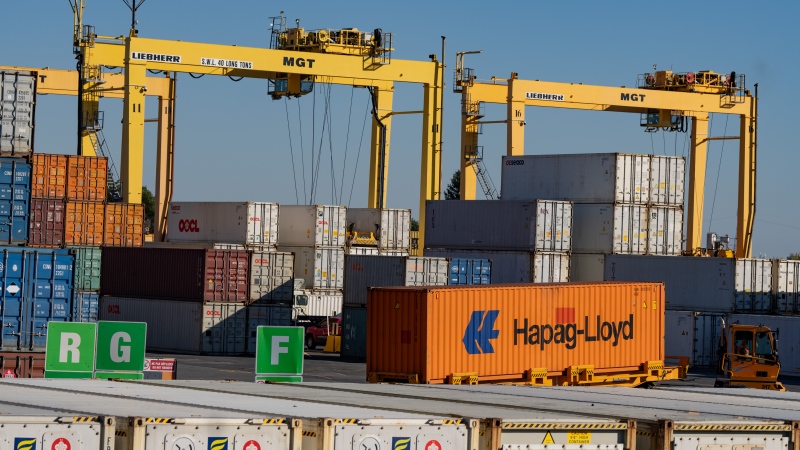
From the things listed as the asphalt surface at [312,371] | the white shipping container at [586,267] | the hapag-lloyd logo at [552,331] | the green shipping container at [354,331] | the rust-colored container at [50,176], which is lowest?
the asphalt surface at [312,371]

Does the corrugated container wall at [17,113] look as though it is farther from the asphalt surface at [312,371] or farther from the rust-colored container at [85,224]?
the rust-colored container at [85,224]

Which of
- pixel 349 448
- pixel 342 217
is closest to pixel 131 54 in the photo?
pixel 342 217

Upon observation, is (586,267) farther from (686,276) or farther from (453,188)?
(453,188)

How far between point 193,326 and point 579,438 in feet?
125

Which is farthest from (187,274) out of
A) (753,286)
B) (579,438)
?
(579,438)

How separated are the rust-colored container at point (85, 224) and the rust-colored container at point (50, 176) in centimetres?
226

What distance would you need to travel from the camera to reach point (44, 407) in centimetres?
1041

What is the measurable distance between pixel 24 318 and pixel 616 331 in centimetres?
1517

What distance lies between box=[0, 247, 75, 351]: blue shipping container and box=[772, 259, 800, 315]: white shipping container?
30.4 metres

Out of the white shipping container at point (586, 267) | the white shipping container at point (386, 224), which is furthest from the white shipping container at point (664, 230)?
the white shipping container at point (386, 224)

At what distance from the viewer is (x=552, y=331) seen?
31.1m

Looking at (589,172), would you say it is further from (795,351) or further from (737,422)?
(737,422)

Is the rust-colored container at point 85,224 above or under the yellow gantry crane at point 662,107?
under

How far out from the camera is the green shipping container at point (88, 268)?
172 feet
